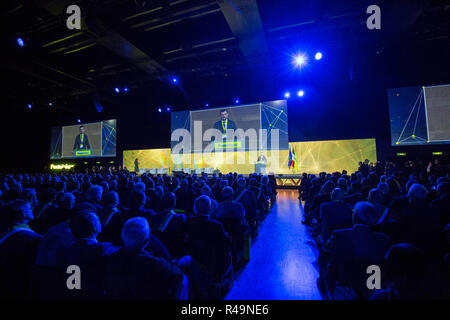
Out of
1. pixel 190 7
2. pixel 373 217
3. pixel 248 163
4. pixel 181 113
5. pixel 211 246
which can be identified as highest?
pixel 190 7

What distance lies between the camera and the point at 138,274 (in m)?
1.17

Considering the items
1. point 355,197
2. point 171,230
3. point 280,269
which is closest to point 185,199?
point 171,230

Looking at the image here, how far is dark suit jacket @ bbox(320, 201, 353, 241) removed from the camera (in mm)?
2436

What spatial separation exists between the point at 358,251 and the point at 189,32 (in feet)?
27.9

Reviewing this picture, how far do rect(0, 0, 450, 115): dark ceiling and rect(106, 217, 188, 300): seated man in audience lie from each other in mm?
6037

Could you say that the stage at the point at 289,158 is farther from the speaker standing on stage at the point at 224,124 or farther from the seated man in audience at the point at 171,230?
the seated man in audience at the point at 171,230

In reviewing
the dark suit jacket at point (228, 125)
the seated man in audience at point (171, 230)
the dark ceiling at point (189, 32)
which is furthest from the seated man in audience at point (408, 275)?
the dark suit jacket at point (228, 125)

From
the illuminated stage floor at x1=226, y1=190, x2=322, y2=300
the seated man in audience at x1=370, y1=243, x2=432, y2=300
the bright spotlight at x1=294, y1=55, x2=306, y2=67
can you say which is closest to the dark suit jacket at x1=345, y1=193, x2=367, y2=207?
the illuminated stage floor at x1=226, y1=190, x2=322, y2=300

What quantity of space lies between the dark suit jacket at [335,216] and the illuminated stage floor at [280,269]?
653 millimetres

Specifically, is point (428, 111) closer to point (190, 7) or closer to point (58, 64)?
point (190, 7)

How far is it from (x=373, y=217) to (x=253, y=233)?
251cm

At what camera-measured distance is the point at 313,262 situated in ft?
9.53

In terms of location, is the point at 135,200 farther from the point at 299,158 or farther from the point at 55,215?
the point at 299,158
